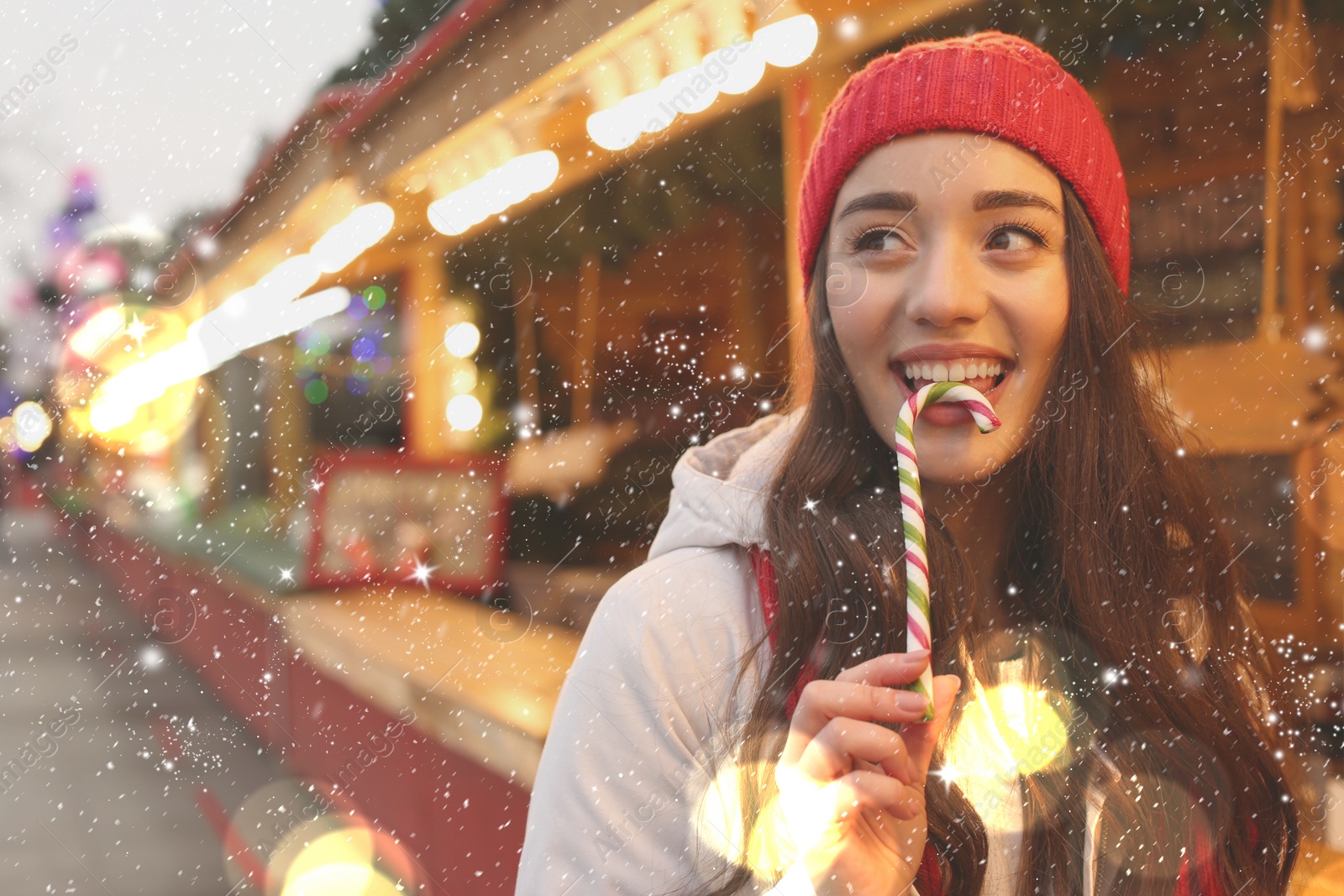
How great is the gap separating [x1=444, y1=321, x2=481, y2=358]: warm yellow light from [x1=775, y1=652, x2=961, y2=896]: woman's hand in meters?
0.49

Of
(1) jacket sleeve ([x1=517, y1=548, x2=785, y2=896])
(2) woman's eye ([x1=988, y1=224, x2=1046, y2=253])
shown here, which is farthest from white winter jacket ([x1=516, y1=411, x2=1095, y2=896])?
(2) woman's eye ([x1=988, y1=224, x2=1046, y2=253])

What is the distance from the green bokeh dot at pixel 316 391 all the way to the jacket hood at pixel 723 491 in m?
0.31

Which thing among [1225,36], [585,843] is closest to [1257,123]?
[1225,36]

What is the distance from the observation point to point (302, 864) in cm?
97

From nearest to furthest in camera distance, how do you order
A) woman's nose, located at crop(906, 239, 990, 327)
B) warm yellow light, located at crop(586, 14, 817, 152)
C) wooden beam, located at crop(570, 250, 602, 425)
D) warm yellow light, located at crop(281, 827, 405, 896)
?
woman's nose, located at crop(906, 239, 990, 327) → warm yellow light, located at crop(586, 14, 817, 152) → wooden beam, located at crop(570, 250, 602, 425) → warm yellow light, located at crop(281, 827, 405, 896)

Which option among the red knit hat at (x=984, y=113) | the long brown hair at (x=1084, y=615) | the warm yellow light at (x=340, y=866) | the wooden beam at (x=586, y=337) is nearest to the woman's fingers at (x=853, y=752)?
the long brown hair at (x=1084, y=615)

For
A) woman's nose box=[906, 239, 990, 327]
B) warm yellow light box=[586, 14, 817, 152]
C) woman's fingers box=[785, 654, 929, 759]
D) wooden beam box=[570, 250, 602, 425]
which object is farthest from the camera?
wooden beam box=[570, 250, 602, 425]

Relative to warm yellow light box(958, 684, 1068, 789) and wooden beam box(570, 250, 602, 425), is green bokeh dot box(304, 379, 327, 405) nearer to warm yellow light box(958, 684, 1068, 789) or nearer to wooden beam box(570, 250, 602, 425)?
wooden beam box(570, 250, 602, 425)

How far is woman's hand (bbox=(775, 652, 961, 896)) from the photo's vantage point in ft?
1.24

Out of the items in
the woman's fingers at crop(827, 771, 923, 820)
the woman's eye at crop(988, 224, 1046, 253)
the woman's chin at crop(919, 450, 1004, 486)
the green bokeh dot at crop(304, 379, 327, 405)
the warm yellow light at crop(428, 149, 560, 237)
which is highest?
the warm yellow light at crop(428, 149, 560, 237)

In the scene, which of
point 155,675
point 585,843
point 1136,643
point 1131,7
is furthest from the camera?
point 155,675

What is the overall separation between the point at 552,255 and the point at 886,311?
1.21 ft

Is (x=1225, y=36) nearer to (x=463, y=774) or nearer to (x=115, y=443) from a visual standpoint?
(x=115, y=443)

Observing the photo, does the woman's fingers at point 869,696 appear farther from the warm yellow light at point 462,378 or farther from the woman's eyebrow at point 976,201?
the warm yellow light at point 462,378
